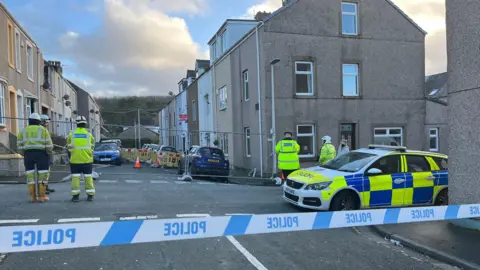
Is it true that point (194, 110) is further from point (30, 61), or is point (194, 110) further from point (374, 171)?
point (374, 171)

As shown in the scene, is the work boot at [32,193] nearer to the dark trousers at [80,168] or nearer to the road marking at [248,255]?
the dark trousers at [80,168]

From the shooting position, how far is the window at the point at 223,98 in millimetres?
22781

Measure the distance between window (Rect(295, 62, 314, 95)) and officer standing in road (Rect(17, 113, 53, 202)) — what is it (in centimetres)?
1158

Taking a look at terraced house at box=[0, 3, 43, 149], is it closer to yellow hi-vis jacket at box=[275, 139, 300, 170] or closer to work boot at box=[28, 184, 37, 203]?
work boot at box=[28, 184, 37, 203]

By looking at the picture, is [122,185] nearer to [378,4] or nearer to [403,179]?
[403,179]

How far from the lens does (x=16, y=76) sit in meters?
17.6

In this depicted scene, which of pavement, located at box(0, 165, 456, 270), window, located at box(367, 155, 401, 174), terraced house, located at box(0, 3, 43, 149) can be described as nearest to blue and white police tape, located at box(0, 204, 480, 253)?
pavement, located at box(0, 165, 456, 270)

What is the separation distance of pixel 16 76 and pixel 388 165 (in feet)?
54.8

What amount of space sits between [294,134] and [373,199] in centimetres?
915

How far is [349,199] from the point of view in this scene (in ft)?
25.8

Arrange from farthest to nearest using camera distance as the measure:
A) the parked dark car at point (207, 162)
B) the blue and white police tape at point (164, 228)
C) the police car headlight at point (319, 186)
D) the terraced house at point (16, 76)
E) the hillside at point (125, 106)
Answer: the hillside at point (125, 106), the terraced house at point (16, 76), the parked dark car at point (207, 162), the police car headlight at point (319, 186), the blue and white police tape at point (164, 228)

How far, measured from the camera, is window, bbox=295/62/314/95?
681 inches

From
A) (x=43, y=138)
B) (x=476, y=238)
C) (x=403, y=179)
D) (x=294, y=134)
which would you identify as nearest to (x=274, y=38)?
(x=294, y=134)

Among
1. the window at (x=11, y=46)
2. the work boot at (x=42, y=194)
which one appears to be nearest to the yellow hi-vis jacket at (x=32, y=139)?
the work boot at (x=42, y=194)
